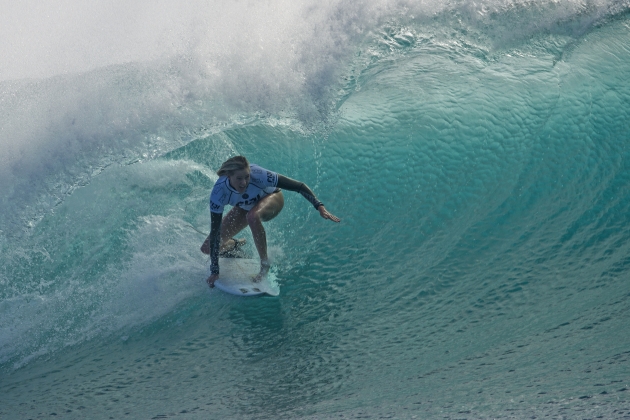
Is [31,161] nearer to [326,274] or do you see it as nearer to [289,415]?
[326,274]

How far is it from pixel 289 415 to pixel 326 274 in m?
1.69

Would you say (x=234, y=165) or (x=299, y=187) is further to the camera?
(x=299, y=187)

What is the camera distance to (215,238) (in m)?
4.71

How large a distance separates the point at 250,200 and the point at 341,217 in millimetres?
1128

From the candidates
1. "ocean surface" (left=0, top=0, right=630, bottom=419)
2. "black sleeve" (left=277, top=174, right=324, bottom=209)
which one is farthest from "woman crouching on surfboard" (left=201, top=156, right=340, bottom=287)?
"ocean surface" (left=0, top=0, right=630, bottom=419)

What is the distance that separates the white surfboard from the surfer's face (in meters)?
0.85

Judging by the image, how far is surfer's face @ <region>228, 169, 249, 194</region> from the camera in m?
4.38

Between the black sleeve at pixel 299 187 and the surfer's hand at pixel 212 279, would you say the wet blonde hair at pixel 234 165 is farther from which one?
the surfer's hand at pixel 212 279

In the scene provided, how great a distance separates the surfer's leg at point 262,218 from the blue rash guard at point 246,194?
0.06 metres

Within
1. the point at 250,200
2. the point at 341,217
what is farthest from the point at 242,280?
the point at 341,217

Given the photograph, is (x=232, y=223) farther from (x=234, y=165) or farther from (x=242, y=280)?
(x=234, y=165)

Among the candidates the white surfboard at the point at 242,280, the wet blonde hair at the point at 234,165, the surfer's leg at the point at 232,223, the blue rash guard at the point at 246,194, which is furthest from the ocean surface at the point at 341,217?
the wet blonde hair at the point at 234,165

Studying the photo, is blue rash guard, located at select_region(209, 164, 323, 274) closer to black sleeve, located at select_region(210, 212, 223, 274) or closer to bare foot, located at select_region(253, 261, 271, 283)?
black sleeve, located at select_region(210, 212, 223, 274)

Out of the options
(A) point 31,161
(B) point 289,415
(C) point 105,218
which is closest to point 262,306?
(B) point 289,415
